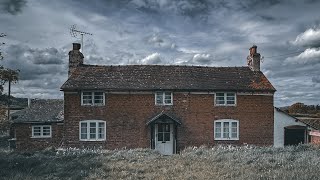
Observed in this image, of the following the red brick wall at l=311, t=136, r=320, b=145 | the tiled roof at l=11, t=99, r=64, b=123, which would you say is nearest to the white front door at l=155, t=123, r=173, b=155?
the tiled roof at l=11, t=99, r=64, b=123

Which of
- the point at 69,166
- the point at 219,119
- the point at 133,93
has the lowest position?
the point at 69,166

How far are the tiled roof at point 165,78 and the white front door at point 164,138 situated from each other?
329 cm

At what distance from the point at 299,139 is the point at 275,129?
304 centimetres

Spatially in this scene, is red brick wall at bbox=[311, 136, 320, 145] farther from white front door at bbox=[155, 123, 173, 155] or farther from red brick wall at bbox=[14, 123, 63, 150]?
red brick wall at bbox=[14, 123, 63, 150]

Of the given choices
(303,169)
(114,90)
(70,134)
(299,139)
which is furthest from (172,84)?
(303,169)

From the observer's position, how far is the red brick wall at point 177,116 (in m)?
28.4

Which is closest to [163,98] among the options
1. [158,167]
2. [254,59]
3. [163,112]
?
[163,112]

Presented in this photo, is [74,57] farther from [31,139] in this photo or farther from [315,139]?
[315,139]

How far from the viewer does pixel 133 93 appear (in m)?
28.8

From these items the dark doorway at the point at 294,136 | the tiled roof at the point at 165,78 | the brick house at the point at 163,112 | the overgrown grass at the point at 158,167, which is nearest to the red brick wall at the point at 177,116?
the brick house at the point at 163,112

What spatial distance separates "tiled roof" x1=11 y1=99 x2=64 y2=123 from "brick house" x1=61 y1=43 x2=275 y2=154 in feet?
17.7

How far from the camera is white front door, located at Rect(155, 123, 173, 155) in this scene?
1132 inches

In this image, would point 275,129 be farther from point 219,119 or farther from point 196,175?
point 196,175

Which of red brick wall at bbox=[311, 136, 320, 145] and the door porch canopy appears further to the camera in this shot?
red brick wall at bbox=[311, 136, 320, 145]
